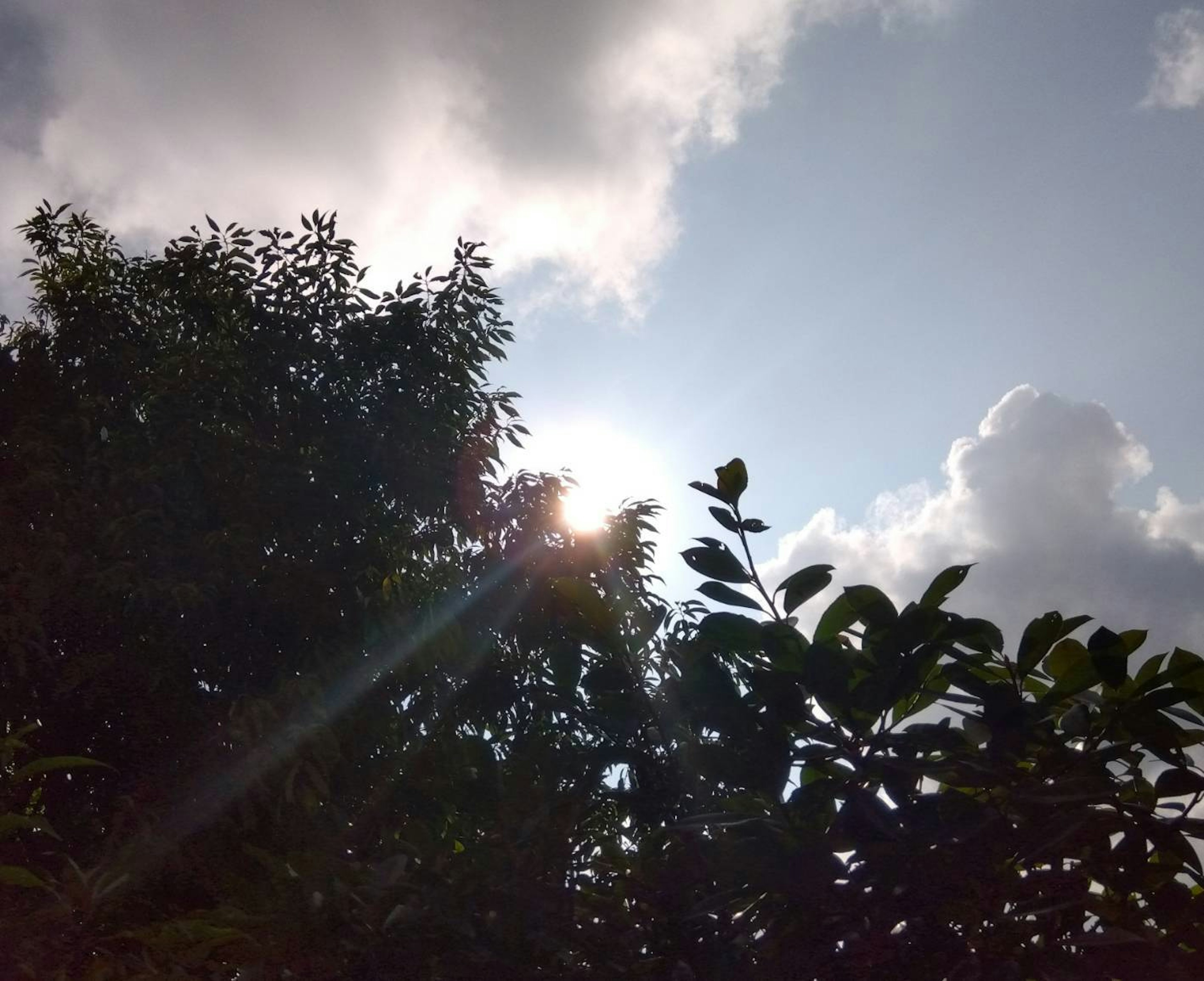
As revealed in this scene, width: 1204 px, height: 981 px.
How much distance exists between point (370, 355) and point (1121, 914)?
18.1ft

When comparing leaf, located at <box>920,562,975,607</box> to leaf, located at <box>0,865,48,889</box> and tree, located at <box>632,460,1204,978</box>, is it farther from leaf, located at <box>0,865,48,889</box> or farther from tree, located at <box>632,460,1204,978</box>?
leaf, located at <box>0,865,48,889</box>

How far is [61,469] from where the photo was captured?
4.94m

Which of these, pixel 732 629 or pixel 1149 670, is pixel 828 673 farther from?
pixel 1149 670

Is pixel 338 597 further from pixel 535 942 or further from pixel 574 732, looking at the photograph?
pixel 535 942

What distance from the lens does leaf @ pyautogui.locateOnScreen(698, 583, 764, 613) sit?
1.28m

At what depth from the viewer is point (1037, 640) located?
1.24 m

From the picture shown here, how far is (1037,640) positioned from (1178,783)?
256 millimetres

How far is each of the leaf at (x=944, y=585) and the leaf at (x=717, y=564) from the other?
0.25 metres

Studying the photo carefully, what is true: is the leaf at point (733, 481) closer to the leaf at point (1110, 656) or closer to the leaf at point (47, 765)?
the leaf at point (1110, 656)

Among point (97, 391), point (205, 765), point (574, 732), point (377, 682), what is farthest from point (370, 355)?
point (574, 732)

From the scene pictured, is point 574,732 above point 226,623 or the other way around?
the other way around

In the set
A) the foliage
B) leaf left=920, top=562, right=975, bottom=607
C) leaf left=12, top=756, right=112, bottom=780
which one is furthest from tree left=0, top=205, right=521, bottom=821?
leaf left=920, top=562, right=975, bottom=607

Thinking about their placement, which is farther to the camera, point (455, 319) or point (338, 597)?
point (455, 319)

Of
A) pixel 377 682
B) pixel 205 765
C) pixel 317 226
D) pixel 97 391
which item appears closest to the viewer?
pixel 205 765
